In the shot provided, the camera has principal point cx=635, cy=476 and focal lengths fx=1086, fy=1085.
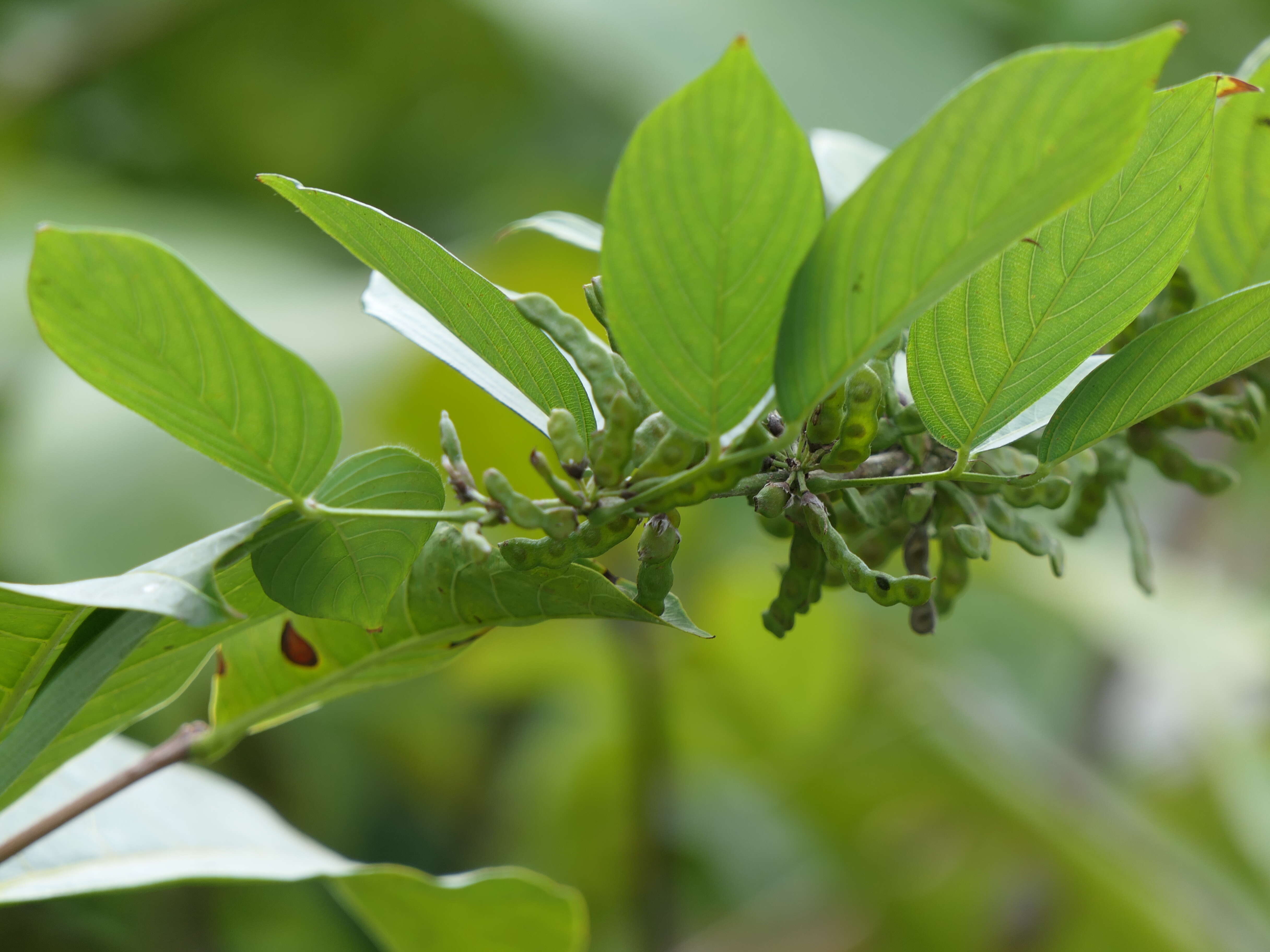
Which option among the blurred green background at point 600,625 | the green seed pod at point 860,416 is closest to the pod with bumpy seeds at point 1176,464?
the green seed pod at point 860,416

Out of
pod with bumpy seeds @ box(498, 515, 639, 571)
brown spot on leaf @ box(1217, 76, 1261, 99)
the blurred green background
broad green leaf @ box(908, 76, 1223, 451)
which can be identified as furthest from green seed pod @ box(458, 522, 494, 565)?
the blurred green background

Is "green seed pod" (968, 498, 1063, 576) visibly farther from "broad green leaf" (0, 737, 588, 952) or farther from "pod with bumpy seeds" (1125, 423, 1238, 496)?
"broad green leaf" (0, 737, 588, 952)

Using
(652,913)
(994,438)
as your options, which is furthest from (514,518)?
(652,913)

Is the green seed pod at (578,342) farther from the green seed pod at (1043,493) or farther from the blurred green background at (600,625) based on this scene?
the blurred green background at (600,625)

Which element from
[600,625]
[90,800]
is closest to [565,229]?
[90,800]

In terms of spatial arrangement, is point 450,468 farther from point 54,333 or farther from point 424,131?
point 424,131

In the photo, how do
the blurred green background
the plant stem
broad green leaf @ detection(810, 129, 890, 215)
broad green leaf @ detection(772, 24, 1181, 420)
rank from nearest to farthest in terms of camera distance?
broad green leaf @ detection(772, 24, 1181, 420) < the plant stem < broad green leaf @ detection(810, 129, 890, 215) < the blurred green background
